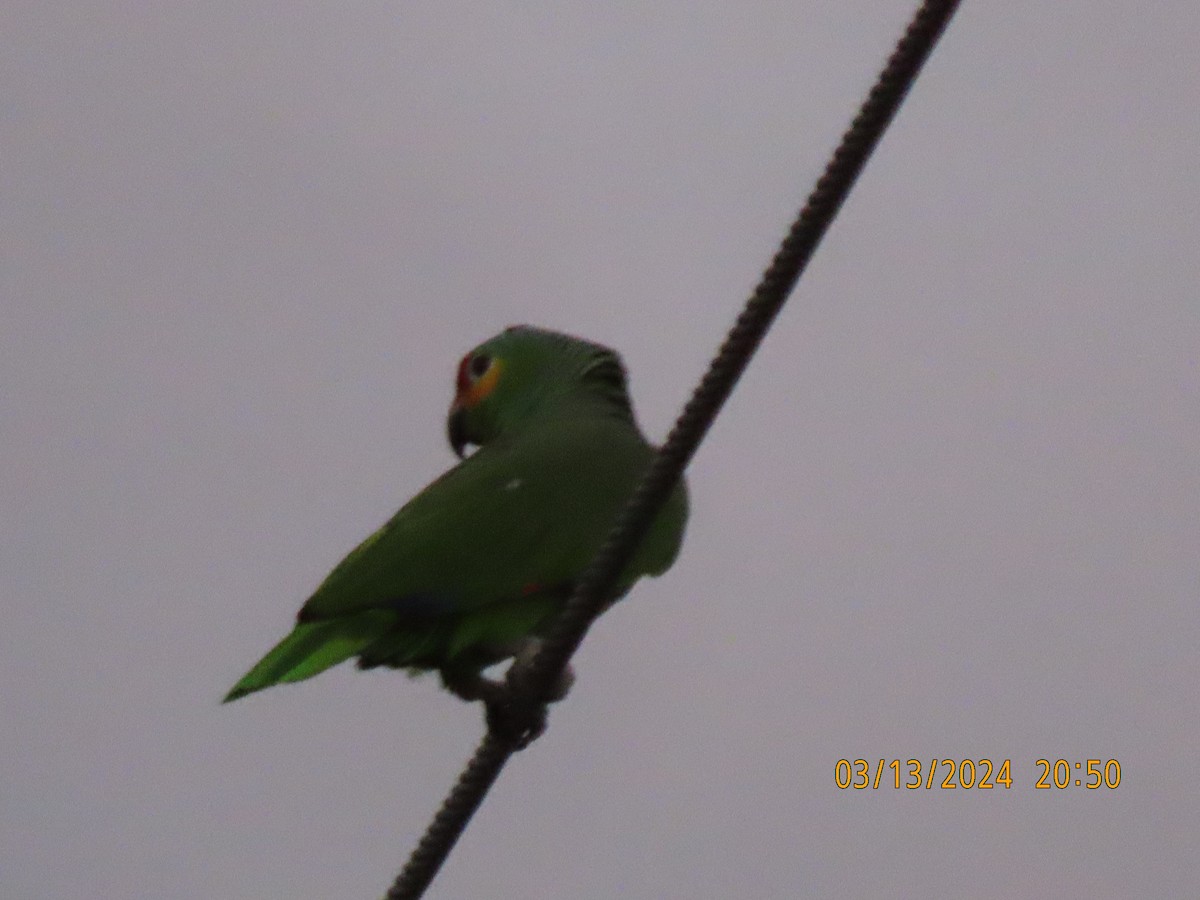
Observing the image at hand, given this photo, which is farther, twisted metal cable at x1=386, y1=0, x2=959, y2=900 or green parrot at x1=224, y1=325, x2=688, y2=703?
green parrot at x1=224, y1=325, x2=688, y2=703

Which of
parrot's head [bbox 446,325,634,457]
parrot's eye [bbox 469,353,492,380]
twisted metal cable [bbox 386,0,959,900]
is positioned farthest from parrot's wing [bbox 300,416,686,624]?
parrot's eye [bbox 469,353,492,380]

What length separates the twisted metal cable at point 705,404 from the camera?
7.05 feet

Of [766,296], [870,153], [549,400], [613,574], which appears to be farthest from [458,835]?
[549,400]

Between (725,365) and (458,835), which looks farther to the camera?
(458,835)

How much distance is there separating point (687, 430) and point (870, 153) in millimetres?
509

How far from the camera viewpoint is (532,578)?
12.6 feet

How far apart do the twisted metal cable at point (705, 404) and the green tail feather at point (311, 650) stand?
1.32 feet

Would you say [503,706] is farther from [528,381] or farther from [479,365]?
[479,365]

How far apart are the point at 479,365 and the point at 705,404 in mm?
2573

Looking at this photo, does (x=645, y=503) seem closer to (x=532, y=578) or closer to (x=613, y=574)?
(x=613, y=574)

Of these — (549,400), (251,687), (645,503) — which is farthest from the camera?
(549,400)

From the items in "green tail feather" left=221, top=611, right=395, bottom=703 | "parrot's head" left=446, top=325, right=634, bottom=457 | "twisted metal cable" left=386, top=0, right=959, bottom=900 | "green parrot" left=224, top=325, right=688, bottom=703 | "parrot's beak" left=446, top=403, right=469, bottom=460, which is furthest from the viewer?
"parrot's beak" left=446, top=403, right=469, bottom=460

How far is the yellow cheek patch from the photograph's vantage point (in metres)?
4.88

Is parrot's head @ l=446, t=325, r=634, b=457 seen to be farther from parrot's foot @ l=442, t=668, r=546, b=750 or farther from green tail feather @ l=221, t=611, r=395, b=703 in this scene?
green tail feather @ l=221, t=611, r=395, b=703
